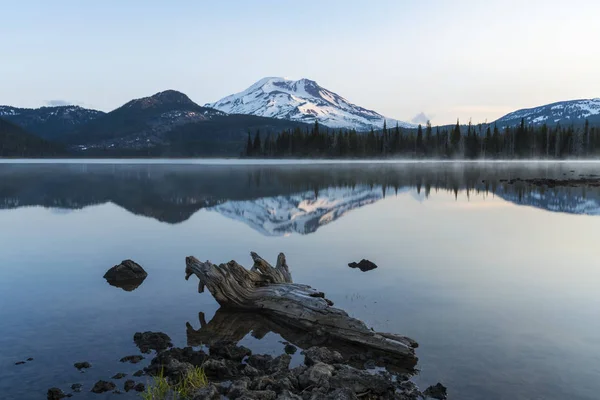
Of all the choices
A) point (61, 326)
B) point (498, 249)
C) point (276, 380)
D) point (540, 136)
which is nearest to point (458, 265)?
point (498, 249)

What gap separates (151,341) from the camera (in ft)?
37.8

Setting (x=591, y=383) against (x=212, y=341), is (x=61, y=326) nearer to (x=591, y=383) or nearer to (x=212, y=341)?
(x=212, y=341)

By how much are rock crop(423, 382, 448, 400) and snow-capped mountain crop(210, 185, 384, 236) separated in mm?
18353

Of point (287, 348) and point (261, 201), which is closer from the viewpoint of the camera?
point (287, 348)

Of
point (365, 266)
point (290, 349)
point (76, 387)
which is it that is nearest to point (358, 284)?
point (365, 266)

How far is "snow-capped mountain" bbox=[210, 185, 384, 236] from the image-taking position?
30.2m

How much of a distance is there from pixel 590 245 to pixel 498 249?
4.71 meters

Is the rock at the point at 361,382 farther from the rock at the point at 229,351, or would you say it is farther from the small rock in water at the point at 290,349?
the rock at the point at 229,351

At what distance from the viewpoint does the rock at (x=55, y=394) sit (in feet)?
29.6

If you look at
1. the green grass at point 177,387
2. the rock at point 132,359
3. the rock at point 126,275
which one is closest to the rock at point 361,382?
the green grass at point 177,387

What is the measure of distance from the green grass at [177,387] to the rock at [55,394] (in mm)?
1366

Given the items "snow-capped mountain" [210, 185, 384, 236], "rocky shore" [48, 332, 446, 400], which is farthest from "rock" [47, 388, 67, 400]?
"snow-capped mountain" [210, 185, 384, 236]

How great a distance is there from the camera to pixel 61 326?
12.6 metres

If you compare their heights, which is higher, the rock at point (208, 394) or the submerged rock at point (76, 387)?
the rock at point (208, 394)
